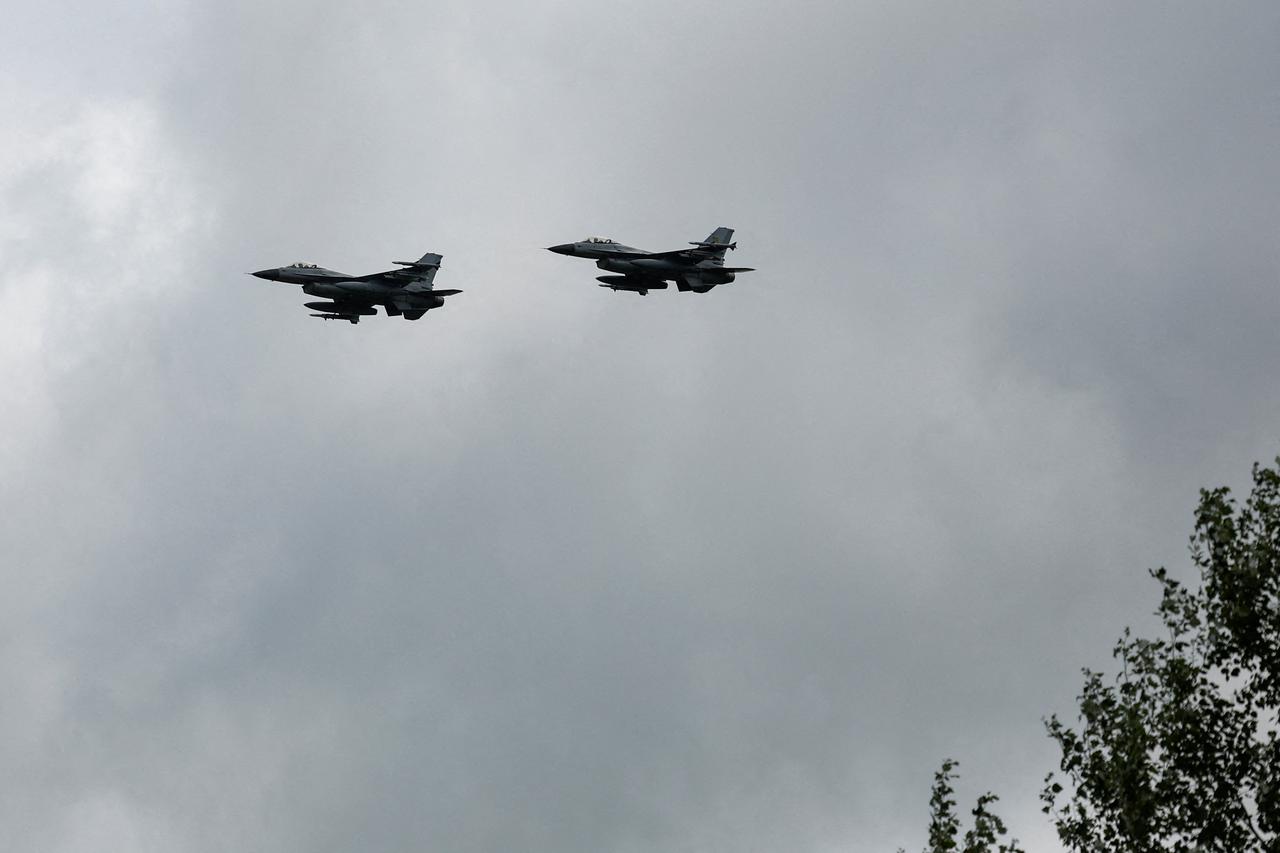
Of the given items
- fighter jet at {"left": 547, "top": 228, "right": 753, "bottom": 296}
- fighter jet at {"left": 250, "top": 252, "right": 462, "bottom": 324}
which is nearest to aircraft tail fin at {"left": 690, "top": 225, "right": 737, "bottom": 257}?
fighter jet at {"left": 547, "top": 228, "right": 753, "bottom": 296}

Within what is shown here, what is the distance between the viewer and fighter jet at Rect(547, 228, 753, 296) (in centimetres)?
13912

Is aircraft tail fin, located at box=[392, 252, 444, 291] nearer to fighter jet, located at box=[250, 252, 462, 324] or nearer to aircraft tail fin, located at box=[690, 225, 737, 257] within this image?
fighter jet, located at box=[250, 252, 462, 324]

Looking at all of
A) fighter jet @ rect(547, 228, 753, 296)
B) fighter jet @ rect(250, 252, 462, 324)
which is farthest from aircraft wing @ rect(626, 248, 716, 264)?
fighter jet @ rect(250, 252, 462, 324)

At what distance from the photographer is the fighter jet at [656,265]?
13912 cm

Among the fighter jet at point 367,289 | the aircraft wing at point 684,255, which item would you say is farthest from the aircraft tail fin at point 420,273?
the aircraft wing at point 684,255

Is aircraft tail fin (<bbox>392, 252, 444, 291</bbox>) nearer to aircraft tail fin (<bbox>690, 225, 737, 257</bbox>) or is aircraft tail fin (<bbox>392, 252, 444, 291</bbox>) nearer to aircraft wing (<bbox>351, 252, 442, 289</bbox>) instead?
aircraft wing (<bbox>351, 252, 442, 289</bbox>)

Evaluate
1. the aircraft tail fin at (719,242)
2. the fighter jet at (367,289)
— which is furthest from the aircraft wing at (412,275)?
the aircraft tail fin at (719,242)

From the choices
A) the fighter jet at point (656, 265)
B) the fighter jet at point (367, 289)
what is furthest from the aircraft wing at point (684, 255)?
the fighter jet at point (367, 289)

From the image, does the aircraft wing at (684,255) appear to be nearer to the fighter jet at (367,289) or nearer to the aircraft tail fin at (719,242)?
the aircraft tail fin at (719,242)

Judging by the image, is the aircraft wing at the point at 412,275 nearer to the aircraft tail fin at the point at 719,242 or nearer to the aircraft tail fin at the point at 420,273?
the aircraft tail fin at the point at 420,273

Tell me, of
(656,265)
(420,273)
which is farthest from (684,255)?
(420,273)

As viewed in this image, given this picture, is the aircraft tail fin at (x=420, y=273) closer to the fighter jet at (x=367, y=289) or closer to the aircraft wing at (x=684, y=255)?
the fighter jet at (x=367, y=289)

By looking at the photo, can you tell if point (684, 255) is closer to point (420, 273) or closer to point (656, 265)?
point (656, 265)

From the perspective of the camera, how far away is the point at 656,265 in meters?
139
